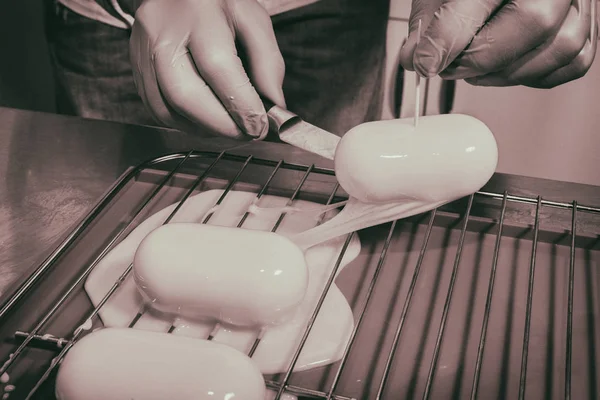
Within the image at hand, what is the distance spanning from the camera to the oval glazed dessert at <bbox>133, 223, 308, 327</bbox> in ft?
2.16

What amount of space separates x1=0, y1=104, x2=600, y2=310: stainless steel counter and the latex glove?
10 cm

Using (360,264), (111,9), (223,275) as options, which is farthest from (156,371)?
(111,9)

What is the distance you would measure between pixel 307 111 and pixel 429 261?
66 centimetres

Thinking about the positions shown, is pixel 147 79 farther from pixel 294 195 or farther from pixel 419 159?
pixel 419 159

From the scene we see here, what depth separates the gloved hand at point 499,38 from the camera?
805 mm

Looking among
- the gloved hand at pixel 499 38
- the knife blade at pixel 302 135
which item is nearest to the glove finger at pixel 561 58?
the gloved hand at pixel 499 38

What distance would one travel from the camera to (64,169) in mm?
1007

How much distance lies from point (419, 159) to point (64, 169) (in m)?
0.60

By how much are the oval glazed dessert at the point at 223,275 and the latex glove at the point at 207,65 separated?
242mm

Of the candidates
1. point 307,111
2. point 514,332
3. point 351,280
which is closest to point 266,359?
point 351,280

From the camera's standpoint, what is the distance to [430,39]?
0.80 metres

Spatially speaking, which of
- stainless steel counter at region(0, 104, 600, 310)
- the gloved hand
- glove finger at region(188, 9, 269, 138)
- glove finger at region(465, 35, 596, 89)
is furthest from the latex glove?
glove finger at region(465, 35, 596, 89)


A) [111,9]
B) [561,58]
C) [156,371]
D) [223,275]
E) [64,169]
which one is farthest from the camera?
[111,9]

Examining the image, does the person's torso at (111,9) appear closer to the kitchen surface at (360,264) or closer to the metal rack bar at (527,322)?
the kitchen surface at (360,264)
